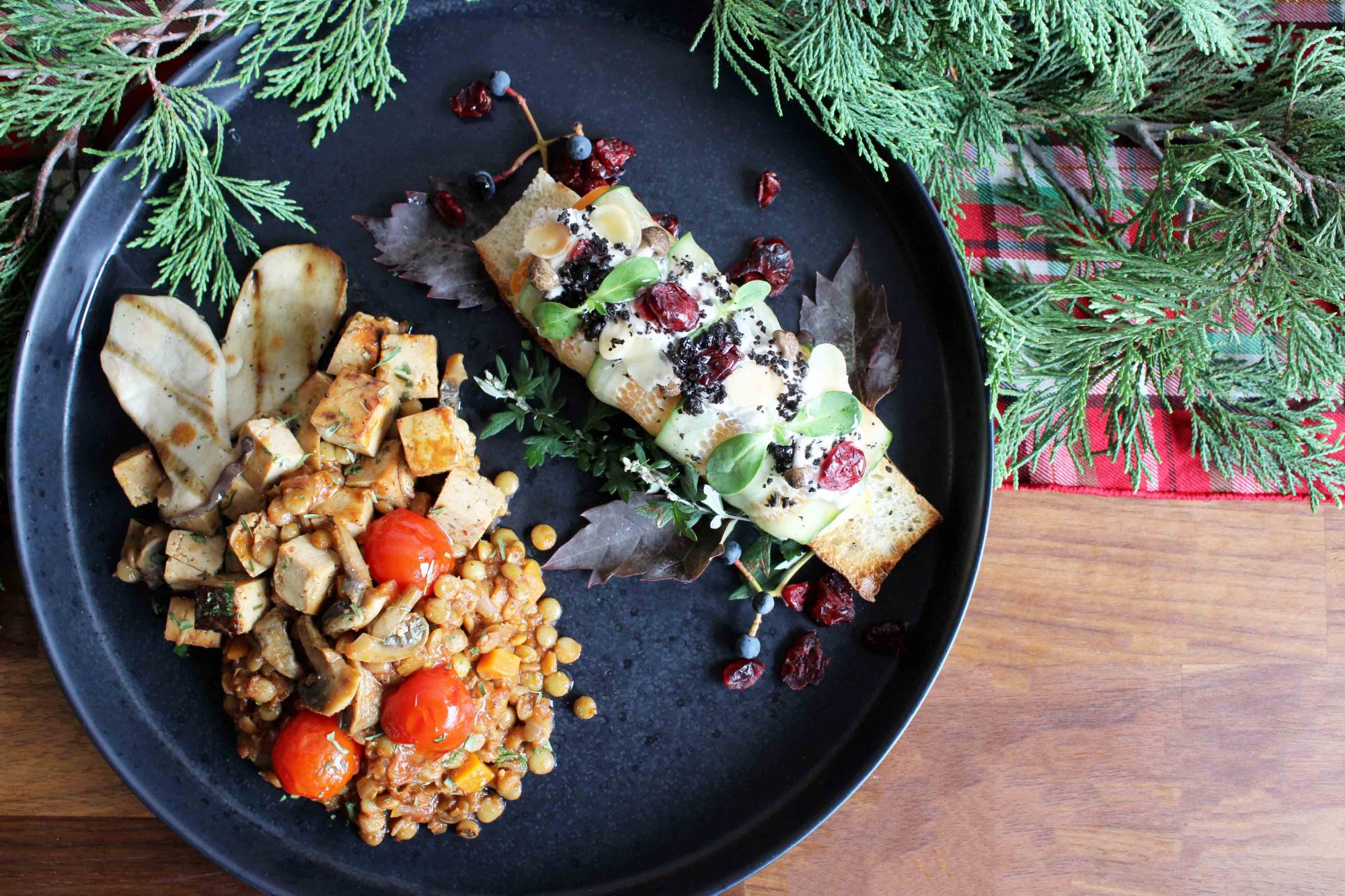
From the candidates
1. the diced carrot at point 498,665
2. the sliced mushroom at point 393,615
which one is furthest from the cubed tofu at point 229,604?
the diced carrot at point 498,665

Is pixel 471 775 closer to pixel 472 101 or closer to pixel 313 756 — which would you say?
pixel 313 756

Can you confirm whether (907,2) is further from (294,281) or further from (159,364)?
(159,364)

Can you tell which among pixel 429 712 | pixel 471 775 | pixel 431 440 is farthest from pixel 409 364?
pixel 471 775

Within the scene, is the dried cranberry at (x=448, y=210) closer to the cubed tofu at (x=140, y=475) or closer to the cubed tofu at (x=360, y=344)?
the cubed tofu at (x=360, y=344)

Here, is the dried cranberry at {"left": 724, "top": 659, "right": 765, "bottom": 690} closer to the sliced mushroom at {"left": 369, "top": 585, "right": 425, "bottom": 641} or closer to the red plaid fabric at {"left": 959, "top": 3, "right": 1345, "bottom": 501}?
the sliced mushroom at {"left": 369, "top": 585, "right": 425, "bottom": 641}

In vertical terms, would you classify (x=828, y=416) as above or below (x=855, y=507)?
above

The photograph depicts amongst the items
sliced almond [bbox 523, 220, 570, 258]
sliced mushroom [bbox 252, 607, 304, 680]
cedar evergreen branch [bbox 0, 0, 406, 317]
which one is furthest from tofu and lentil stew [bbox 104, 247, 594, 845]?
sliced almond [bbox 523, 220, 570, 258]
